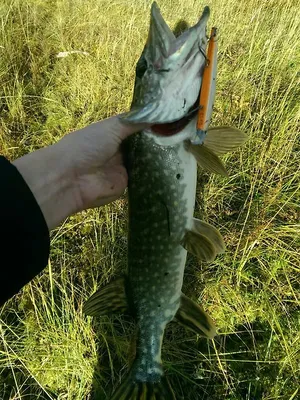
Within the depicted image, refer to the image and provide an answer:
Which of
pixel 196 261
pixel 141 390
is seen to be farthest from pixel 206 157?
pixel 196 261

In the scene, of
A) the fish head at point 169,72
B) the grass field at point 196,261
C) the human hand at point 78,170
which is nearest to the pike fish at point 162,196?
the fish head at point 169,72

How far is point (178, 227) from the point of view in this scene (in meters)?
1.45

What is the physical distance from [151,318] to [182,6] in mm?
3849

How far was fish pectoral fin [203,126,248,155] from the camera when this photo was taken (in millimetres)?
1461

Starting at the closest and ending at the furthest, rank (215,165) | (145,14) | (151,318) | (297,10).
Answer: (215,165)
(151,318)
(297,10)
(145,14)

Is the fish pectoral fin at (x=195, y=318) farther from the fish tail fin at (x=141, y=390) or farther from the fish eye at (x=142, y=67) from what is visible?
the fish eye at (x=142, y=67)

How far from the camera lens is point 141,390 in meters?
1.44

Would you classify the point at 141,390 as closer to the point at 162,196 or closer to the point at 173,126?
the point at 162,196

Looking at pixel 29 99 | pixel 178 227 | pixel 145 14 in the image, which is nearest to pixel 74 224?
pixel 178 227

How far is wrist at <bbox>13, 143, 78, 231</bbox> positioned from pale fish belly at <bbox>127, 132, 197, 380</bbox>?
12.5 inches

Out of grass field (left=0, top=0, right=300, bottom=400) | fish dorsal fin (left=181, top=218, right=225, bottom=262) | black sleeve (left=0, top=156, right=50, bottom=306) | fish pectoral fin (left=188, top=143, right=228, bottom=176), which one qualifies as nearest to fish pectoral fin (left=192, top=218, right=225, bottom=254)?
fish dorsal fin (left=181, top=218, right=225, bottom=262)

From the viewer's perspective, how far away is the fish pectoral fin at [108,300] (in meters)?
1.49

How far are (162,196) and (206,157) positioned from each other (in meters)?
0.19

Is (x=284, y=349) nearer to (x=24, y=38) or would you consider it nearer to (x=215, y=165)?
(x=215, y=165)
